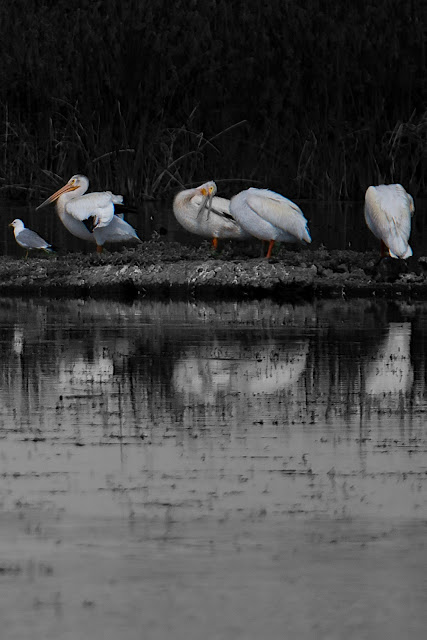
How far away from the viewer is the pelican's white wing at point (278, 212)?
17203 millimetres

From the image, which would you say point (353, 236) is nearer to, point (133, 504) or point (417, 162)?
point (417, 162)

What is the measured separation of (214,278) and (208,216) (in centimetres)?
290

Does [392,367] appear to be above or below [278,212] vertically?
above

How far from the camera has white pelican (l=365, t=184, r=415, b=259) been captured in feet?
54.1

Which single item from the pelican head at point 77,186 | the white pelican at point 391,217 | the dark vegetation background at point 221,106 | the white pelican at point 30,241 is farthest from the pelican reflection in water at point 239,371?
the dark vegetation background at point 221,106

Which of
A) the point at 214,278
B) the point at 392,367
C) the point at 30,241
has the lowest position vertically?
the point at 30,241

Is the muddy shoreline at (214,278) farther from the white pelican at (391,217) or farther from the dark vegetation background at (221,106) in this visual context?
the dark vegetation background at (221,106)

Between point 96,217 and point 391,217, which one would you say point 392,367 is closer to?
point 391,217

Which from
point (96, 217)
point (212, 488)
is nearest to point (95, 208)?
point (96, 217)

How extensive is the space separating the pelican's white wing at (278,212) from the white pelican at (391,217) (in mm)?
803

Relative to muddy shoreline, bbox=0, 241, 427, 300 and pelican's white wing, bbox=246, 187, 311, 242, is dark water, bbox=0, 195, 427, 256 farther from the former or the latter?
muddy shoreline, bbox=0, 241, 427, 300

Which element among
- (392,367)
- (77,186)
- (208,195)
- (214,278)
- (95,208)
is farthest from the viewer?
(77,186)

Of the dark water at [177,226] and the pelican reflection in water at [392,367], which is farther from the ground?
the pelican reflection in water at [392,367]

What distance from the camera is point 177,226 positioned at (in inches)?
977
